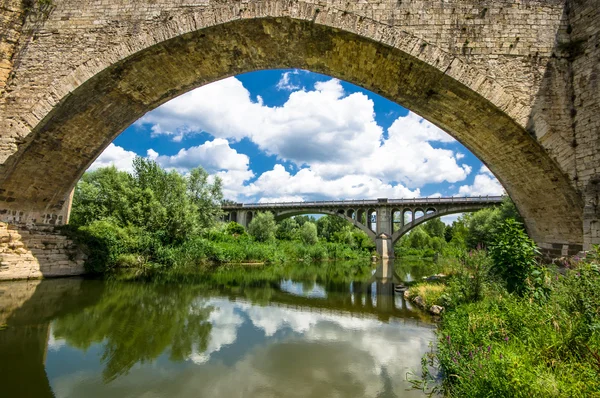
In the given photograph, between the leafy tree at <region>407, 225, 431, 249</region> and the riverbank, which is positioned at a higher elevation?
the leafy tree at <region>407, 225, 431, 249</region>

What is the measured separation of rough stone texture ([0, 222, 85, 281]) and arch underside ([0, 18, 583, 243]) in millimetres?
821

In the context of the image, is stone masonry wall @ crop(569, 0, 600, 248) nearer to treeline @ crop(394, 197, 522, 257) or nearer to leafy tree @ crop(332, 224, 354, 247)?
treeline @ crop(394, 197, 522, 257)

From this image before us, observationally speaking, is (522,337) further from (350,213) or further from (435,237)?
(435,237)

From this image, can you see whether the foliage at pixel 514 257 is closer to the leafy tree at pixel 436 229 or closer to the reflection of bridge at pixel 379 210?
the reflection of bridge at pixel 379 210

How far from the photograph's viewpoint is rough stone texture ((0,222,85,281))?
965 centimetres

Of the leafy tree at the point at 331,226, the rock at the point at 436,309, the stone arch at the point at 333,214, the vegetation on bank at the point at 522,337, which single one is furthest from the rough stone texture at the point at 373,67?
the leafy tree at the point at 331,226

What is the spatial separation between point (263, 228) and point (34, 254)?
2288 centimetres

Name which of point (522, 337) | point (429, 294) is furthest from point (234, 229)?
point (522, 337)

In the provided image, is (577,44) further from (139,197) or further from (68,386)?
(139,197)

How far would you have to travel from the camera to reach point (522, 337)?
412 cm

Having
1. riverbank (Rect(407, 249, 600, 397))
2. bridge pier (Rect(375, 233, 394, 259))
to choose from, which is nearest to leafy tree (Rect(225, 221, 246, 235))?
bridge pier (Rect(375, 233, 394, 259))

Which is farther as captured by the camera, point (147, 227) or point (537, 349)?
point (147, 227)

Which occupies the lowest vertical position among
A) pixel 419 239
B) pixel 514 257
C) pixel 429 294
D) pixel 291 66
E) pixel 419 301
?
pixel 419 301

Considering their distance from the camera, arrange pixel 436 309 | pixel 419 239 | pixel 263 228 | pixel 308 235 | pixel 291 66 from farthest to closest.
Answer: pixel 419 239, pixel 308 235, pixel 263 228, pixel 291 66, pixel 436 309
